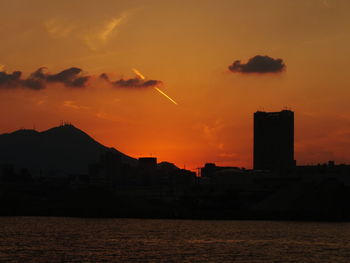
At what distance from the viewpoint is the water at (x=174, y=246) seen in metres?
73.2

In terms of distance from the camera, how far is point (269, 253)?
8012 cm

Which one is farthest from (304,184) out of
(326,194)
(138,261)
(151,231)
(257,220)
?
(138,261)

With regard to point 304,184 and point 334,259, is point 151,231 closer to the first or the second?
point 334,259

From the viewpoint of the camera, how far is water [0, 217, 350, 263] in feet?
240

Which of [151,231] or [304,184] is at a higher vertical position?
[304,184]

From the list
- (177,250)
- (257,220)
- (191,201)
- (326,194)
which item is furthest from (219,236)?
(191,201)

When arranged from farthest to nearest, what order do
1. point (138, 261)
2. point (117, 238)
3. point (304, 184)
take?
1. point (304, 184)
2. point (117, 238)
3. point (138, 261)

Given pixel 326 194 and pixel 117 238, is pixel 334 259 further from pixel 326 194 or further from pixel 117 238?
pixel 326 194

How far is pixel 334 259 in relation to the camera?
247 feet

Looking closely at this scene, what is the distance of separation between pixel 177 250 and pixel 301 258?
14.6 meters

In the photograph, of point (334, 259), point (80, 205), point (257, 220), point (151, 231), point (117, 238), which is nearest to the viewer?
point (334, 259)

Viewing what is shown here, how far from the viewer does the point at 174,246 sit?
283ft

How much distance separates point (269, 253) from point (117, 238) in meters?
26.6

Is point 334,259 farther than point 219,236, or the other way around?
point 219,236
